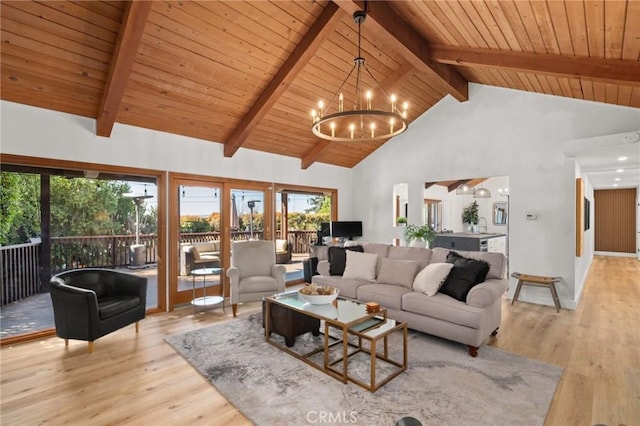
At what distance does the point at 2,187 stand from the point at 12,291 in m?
1.23

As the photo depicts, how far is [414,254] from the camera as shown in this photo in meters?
4.14

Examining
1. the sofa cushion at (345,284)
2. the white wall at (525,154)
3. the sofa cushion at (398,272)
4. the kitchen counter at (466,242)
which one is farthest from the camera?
the kitchen counter at (466,242)

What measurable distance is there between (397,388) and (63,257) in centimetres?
416

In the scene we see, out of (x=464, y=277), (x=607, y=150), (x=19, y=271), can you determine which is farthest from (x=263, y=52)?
(x=607, y=150)

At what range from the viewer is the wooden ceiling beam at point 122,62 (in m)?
2.73

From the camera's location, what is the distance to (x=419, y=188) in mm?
6320

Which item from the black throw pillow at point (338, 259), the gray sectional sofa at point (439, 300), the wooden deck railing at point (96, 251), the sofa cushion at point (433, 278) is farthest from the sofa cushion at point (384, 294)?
the wooden deck railing at point (96, 251)

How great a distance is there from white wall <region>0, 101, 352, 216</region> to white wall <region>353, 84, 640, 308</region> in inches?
106

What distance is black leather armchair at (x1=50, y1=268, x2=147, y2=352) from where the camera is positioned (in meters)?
3.09

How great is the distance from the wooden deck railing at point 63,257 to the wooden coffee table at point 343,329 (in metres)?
2.37

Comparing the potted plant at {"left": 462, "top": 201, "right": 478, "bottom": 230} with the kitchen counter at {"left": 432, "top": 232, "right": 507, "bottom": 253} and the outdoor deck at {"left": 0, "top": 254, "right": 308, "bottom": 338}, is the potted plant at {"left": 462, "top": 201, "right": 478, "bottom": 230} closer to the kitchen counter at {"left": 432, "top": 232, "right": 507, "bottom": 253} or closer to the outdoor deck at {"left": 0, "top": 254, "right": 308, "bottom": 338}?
the kitchen counter at {"left": 432, "top": 232, "right": 507, "bottom": 253}

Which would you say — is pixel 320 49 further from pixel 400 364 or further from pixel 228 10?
pixel 400 364

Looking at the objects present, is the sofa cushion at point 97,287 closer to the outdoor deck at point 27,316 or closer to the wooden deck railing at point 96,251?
the wooden deck railing at point 96,251

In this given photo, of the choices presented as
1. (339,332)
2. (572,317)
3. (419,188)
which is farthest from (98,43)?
(572,317)
